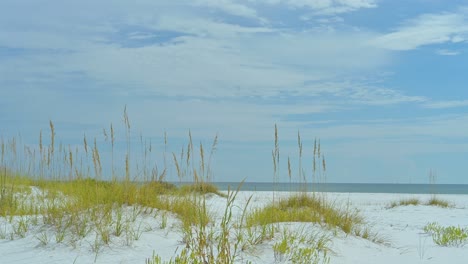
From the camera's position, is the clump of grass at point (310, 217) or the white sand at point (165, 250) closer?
the white sand at point (165, 250)

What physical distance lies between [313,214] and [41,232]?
10.9ft

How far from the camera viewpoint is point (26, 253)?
4.85m

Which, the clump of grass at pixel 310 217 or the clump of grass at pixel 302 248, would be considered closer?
the clump of grass at pixel 302 248

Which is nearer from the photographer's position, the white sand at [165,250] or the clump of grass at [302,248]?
the clump of grass at [302,248]

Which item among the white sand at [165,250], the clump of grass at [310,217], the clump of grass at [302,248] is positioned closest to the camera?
the clump of grass at [302,248]

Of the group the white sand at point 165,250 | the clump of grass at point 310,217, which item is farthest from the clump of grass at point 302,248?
the clump of grass at point 310,217

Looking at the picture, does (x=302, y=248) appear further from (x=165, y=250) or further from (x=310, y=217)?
(x=310, y=217)

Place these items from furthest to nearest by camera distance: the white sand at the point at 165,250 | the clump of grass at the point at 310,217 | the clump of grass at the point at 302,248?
1. the clump of grass at the point at 310,217
2. the white sand at the point at 165,250
3. the clump of grass at the point at 302,248

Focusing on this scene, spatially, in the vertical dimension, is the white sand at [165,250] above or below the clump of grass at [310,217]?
below

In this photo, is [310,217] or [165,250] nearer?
[165,250]

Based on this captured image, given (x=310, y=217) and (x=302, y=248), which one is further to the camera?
(x=310, y=217)

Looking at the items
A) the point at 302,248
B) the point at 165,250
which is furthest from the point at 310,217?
the point at 165,250

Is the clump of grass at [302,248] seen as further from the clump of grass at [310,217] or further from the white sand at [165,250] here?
the clump of grass at [310,217]

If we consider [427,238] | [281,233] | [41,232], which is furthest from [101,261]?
[427,238]
